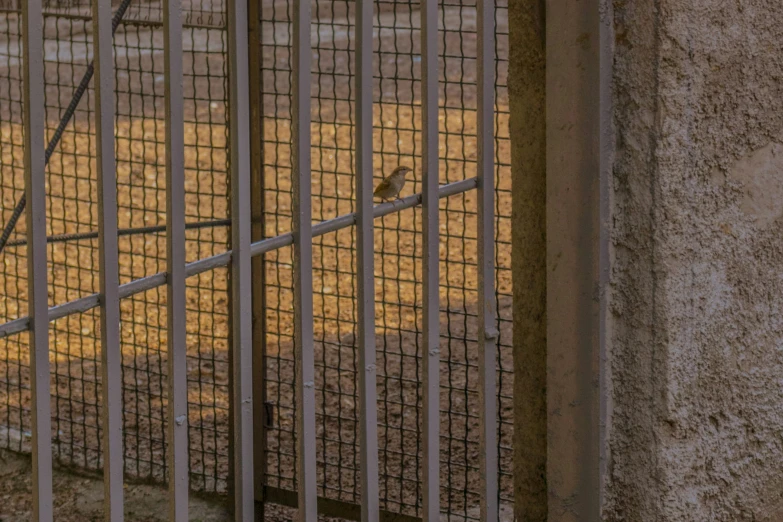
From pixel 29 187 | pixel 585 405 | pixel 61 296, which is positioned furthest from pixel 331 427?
pixel 29 187

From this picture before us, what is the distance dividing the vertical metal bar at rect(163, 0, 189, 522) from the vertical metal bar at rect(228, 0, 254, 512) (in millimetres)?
98

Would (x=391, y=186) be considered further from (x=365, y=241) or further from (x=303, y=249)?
(x=303, y=249)

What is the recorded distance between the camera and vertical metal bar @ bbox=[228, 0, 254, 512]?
195cm

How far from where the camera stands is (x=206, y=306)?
673 cm

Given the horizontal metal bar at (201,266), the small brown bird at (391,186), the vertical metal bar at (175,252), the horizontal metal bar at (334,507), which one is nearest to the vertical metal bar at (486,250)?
the horizontal metal bar at (201,266)

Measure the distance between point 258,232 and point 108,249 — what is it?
93.2 inches

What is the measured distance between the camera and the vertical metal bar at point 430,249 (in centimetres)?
225

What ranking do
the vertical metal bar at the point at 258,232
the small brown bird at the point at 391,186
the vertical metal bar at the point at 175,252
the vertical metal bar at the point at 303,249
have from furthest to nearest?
the vertical metal bar at the point at 258,232 < the small brown bird at the point at 391,186 < the vertical metal bar at the point at 303,249 < the vertical metal bar at the point at 175,252

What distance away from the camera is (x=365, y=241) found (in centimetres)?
219

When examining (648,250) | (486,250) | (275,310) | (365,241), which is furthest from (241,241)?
(275,310)

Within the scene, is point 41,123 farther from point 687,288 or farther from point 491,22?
point 687,288

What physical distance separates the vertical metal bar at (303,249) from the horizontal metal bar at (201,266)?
0.04 metres

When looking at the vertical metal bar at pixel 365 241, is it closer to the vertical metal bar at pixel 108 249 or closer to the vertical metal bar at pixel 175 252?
the vertical metal bar at pixel 175 252

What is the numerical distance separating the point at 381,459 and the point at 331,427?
1.46 feet
